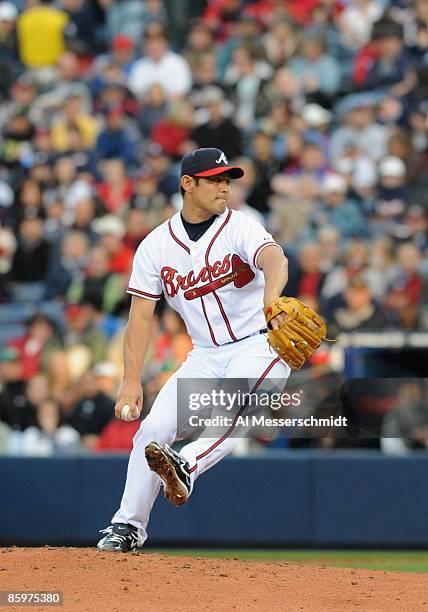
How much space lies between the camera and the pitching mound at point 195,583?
5418 millimetres

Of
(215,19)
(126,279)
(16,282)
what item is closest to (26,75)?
(215,19)

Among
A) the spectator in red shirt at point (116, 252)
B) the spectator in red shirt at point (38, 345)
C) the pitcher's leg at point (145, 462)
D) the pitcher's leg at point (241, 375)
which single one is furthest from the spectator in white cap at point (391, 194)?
the pitcher's leg at point (145, 462)

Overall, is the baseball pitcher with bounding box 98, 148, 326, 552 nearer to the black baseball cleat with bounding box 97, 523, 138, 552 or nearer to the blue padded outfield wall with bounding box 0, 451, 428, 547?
the black baseball cleat with bounding box 97, 523, 138, 552

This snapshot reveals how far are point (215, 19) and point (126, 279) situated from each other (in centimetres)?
429

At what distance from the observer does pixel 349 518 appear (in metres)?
9.84

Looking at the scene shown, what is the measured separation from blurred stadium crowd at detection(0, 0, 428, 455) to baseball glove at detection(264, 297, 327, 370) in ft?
12.8

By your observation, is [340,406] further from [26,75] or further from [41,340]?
[26,75]

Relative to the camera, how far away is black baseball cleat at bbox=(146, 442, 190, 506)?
19.2 ft

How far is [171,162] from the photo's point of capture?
13.1m

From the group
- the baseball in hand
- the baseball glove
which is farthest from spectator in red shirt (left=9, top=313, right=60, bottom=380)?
the baseball glove

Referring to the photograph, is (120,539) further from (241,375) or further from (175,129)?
(175,129)

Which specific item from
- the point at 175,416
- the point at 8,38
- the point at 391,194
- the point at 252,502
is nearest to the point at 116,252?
the point at 391,194

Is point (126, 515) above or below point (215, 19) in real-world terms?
below

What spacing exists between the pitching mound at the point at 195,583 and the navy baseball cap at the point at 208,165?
1947 mm
